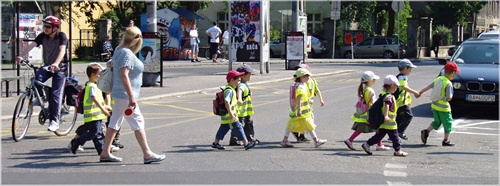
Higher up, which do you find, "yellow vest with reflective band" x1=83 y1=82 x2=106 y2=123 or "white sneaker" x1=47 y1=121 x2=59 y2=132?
"yellow vest with reflective band" x1=83 y1=82 x2=106 y2=123

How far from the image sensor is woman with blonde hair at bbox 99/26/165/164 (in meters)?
8.70

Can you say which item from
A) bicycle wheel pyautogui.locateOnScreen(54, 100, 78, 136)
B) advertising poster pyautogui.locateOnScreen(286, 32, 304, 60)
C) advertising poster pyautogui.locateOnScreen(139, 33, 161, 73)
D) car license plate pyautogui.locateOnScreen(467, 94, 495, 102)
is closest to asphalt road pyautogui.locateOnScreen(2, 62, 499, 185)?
bicycle wheel pyautogui.locateOnScreen(54, 100, 78, 136)

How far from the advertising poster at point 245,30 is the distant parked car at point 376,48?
19508 mm

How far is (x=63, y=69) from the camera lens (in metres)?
11.3

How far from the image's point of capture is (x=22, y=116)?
36.2ft

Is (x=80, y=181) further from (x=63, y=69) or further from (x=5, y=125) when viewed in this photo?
(x=5, y=125)

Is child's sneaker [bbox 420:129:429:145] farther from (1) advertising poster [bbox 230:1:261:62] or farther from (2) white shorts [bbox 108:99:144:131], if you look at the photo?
(1) advertising poster [bbox 230:1:261:62]

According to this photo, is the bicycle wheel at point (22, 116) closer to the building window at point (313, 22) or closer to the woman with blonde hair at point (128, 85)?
the woman with blonde hair at point (128, 85)

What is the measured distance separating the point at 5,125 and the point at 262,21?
13.8m

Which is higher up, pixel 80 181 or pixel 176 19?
pixel 176 19

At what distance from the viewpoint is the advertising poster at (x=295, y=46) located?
28.3m

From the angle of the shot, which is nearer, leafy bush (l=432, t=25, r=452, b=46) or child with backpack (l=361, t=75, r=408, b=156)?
child with backpack (l=361, t=75, r=408, b=156)

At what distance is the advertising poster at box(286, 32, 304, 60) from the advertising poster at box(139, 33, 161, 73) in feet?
29.1

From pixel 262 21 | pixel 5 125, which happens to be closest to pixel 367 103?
pixel 5 125
